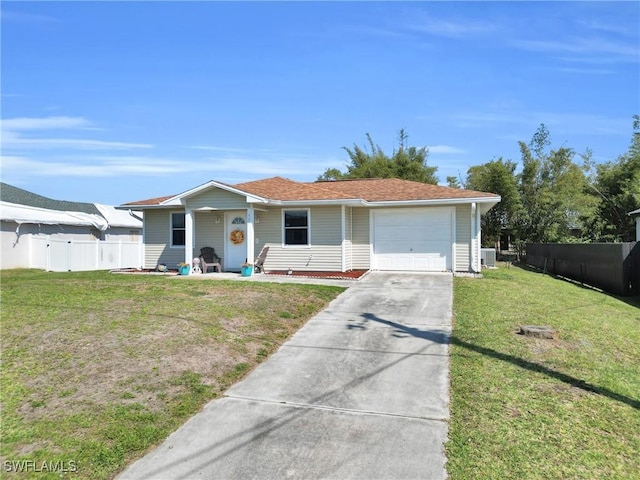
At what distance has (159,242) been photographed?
17.2 m

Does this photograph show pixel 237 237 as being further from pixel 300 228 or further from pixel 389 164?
pixel 389 164

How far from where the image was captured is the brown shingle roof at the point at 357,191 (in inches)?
577

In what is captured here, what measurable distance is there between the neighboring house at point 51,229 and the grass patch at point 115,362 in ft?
37.4

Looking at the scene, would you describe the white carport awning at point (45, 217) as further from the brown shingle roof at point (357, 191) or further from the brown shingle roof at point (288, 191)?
the brown shingle roof at point (288, 191)

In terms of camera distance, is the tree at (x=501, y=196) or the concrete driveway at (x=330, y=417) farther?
the tree at (x=501, y=196)

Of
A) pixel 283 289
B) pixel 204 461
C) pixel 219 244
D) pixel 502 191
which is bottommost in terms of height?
pixel 204 461

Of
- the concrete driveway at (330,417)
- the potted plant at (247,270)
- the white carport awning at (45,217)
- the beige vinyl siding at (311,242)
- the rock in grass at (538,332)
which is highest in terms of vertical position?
the white carport awning at (45,217)

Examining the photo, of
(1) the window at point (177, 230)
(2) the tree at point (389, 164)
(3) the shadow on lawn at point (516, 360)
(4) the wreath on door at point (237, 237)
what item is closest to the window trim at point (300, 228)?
(4) the wreath on door at point (237, 237)

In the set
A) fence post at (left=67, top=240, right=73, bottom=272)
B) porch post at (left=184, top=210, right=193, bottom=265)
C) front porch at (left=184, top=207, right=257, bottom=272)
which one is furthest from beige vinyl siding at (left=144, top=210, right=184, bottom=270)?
fence post at (left=67, top=240, right=73, bottom=272)

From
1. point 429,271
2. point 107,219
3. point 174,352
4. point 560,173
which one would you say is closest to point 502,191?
point 560,173

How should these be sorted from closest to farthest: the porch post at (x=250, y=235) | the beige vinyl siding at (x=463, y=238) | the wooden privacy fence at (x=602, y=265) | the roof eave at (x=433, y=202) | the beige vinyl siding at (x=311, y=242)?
the wooden privacy fence at (x=602, y=265), the roof eave at (x=433, y=202), the porch post at (x=250, y=235), the beige vinyl siding at (x=463, y=238), the beige vinyl siding at (x=311, y=242)

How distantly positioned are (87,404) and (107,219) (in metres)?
23.8

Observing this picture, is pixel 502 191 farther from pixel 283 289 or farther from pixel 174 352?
pixel 174 352

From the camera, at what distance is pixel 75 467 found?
3377 mm
